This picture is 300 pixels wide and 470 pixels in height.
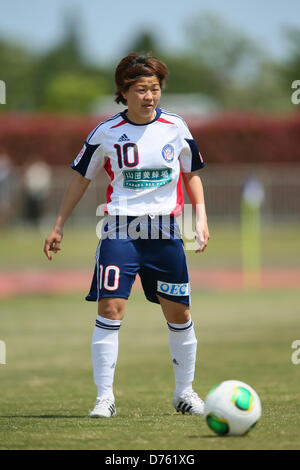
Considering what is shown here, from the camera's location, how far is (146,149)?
23.0 feet

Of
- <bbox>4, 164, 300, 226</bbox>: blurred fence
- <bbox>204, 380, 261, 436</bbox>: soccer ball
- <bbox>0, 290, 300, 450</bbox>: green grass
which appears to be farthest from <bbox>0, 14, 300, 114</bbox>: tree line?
<bbox>204, 380, 261, 436</bbox>: soccer ball

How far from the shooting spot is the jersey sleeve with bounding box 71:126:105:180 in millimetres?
7102

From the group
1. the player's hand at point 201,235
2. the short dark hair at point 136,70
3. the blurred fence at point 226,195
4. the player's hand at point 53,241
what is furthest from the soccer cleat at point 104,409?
the blurred fence at point 226,195

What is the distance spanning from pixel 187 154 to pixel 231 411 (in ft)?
6.98

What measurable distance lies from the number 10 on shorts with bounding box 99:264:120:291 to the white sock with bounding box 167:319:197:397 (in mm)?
571

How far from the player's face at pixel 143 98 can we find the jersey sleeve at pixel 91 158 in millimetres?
312

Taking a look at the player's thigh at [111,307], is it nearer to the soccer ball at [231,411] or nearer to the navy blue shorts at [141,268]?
the navy blue shorts at [141,268]

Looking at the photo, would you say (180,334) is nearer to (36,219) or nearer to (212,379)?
(212,379)

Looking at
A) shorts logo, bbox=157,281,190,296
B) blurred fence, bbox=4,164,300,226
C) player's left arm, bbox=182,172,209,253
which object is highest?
blurred fence, bbox=4,164,300,226

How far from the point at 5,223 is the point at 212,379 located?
86.1 ft

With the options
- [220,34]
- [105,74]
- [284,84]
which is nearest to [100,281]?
[284,84]

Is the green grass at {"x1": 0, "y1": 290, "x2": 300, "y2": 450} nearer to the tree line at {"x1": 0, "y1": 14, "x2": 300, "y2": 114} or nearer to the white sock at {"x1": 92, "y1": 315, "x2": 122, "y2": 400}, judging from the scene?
the white sock at {"x1": 92, "y1": 315, "x2": 122, "y2": 400}

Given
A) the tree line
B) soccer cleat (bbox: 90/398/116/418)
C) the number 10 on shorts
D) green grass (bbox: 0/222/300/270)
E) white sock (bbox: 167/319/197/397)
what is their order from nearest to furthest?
soccer cleat (bbox: 90/398/116/418) < the number 10 on shorts < white sock (bbox: 167/319/197/397) < green grass (bbox: 0/222/300/270) < the tree line

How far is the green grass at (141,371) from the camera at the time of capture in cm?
596
